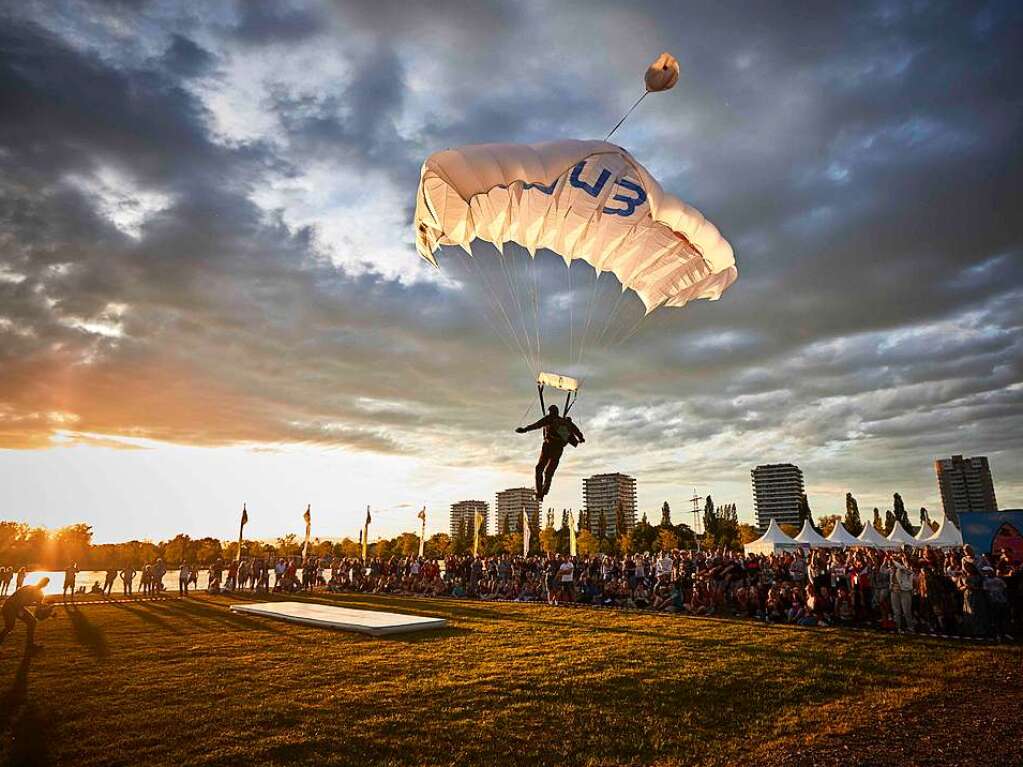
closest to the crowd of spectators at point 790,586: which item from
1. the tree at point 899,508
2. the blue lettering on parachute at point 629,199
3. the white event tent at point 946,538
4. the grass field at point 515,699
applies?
the grass field at point 515,699

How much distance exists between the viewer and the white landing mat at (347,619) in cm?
1217

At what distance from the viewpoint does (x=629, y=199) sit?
1130cm

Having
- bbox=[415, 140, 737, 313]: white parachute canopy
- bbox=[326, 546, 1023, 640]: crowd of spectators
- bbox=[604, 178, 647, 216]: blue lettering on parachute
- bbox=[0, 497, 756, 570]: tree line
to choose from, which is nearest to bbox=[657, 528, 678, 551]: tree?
bbox=[0, 497, 756, 570]: tree line

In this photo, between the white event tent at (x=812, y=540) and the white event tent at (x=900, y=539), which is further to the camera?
the white event tent at (x=900, y=539)

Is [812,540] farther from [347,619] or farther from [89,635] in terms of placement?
[89,635]

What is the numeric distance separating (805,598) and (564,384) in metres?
7.95

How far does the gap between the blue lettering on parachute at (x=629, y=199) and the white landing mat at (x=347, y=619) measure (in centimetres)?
969

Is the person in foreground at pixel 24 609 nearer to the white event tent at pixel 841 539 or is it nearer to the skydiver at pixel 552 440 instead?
the skydiver at pixel 552 440

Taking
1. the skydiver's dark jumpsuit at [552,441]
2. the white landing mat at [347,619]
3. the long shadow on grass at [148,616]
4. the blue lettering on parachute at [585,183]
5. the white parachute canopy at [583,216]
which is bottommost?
the long shadow on grass at [148,616]

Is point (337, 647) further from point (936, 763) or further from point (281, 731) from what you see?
point (936, 763)

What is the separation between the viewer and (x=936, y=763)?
17.7ft

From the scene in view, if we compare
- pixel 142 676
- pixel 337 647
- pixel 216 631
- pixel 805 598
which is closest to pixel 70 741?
pixel 142 676

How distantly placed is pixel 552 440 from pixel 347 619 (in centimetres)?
676

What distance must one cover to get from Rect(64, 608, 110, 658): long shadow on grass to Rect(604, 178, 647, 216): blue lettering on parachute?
12.4 m
